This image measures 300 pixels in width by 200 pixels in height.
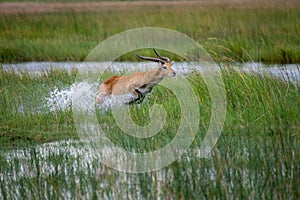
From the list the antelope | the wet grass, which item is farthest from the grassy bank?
the wet grass

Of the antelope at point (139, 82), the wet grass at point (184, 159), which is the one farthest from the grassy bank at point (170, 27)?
the wet grass at point (184, 159)

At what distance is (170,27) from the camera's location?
17328 mm

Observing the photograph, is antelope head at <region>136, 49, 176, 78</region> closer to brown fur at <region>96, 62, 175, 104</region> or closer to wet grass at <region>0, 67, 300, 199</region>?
brown fur at <region>96, 62, 175, 104</region>

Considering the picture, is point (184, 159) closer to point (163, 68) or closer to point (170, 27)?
point (163, 68)

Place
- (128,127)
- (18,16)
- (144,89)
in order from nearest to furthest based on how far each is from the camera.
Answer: (128,127) → (144,89) → (18,16)

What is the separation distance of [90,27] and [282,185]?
42.2 feet

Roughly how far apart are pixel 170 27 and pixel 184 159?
450 inches

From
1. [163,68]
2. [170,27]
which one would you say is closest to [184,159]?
[163,68]

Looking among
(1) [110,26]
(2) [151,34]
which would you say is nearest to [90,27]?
(1) [110,26]

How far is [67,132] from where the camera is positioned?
8.16 meters

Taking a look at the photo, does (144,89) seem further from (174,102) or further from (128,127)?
(128,127)

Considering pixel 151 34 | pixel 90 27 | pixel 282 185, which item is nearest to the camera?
pixel 282 185

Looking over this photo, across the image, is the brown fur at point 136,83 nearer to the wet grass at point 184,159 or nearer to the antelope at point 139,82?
the antelope at point 139,82

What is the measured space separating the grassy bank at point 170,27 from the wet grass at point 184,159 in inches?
207
